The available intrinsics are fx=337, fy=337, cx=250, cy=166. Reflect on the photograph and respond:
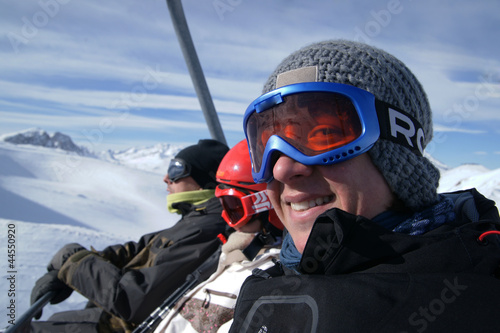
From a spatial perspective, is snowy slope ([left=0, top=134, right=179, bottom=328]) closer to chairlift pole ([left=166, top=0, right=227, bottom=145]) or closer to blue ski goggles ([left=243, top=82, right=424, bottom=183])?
chairlift pole ([left=166, top=0, right=227, bottom=145])

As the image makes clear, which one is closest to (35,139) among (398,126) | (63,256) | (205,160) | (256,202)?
(63,256)

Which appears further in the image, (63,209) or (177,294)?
(63,209)

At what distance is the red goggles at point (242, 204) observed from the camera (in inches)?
91.0

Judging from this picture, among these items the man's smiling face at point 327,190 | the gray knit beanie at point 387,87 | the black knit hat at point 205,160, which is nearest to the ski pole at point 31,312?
the black knit hat at point 205,160

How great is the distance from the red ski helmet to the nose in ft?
3.79

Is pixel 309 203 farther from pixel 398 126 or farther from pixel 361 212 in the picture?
pixel 398 126

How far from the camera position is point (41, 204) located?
9812 mm

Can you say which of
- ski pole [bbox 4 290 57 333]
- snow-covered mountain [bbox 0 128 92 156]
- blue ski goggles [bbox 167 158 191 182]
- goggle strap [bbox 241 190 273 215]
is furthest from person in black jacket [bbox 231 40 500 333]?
snow-covered mountain [bbox 0 128 92 156]

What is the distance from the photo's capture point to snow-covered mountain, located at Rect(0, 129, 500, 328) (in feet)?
13.3

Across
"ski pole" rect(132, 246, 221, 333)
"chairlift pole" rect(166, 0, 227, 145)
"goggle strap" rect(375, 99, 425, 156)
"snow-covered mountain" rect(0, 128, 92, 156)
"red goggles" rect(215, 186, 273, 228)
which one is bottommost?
"ski pole" rect(132, 246, 221, 333)

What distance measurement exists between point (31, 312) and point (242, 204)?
1.69 m

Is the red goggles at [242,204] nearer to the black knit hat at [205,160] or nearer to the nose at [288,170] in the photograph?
the black knit hat at [205,160]

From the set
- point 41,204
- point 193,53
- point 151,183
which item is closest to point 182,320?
point 193,53

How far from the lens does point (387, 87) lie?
43.6 inches
